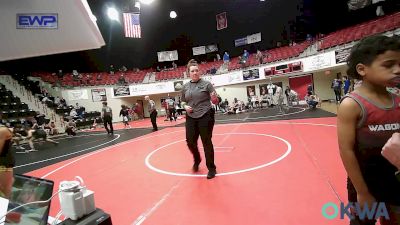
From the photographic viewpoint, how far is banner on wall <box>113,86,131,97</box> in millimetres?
23969

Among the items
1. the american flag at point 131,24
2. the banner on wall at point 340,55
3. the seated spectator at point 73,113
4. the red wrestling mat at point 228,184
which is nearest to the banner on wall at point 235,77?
the banner on wall at point 340,55

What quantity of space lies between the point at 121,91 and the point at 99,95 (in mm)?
2196

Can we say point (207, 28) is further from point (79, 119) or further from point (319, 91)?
point (79, 119)

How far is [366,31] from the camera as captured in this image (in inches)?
621

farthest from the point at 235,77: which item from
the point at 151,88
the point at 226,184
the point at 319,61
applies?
the point at 226,184

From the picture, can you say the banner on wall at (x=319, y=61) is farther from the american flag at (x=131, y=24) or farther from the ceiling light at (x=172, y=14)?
the ceiling light at (x=172, y=14)

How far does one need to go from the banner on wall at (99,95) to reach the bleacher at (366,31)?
20230mm

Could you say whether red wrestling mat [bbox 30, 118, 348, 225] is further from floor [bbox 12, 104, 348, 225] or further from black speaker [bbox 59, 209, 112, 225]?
black speaker [bbox 59, 209, 112, 225]

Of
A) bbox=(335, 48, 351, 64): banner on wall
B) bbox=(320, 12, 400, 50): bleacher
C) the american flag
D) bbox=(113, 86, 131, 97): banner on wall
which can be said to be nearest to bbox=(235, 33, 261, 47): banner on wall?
bbox=(320, 12, 400, 50): bleacher

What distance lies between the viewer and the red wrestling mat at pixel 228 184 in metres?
2.69

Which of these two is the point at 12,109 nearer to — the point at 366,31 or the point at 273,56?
the point at 273,56

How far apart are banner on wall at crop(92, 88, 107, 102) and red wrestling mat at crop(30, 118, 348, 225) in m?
18.5

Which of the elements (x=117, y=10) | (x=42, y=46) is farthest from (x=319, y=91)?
(x=42, y=46)
